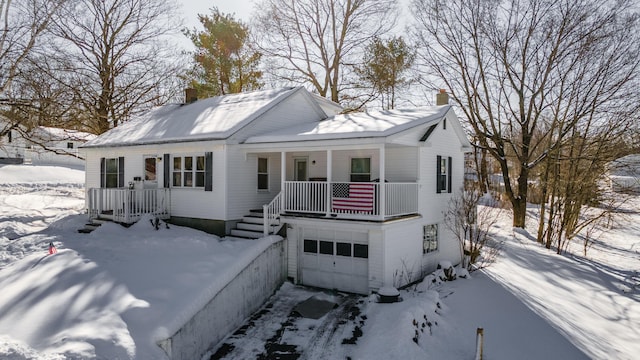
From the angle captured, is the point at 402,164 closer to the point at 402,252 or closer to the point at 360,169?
the point at 360,169

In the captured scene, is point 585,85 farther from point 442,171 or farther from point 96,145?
point 96,145

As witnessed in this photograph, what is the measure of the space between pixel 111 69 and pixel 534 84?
25857 mm

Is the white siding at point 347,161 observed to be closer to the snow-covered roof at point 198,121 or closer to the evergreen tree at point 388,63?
the snow-covered roof at point 198,121

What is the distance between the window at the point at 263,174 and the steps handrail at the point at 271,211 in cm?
170

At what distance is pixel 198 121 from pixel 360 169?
654 cm

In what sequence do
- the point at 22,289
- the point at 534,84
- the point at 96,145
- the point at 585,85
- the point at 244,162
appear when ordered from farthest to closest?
the point at 534,84
the point at 585,85
the point at 96,145
the point at 244,162
the point at 22,289

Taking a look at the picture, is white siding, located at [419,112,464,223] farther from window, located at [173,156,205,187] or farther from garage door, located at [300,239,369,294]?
window, located at [173,156,205,187]

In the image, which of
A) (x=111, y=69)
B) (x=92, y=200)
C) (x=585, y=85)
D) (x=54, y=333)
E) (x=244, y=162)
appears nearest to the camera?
(x=54, y=333)

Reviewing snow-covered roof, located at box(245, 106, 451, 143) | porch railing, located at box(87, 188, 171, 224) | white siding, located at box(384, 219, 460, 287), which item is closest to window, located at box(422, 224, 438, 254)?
white siding, located at box(384, 219, 460, 287)

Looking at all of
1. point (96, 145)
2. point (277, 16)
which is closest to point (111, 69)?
point (96, 145)

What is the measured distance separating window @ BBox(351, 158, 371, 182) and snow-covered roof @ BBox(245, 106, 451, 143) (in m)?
1.41

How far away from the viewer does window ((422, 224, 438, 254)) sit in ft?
46.0

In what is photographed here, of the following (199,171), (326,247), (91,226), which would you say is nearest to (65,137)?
(91,226)

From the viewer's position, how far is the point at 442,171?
15.1 m
